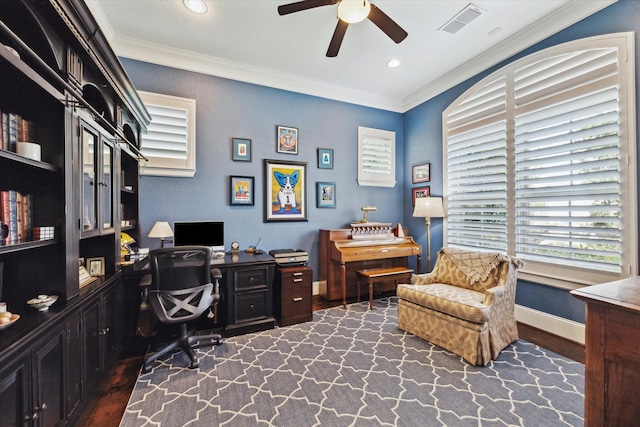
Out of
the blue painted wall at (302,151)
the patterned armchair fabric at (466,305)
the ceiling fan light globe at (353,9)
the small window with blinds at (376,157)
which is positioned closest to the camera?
the ceiling fan light globe at (353,9)

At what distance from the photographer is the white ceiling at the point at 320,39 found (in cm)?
253

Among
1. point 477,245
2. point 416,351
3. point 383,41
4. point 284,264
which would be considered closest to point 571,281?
point 477,245

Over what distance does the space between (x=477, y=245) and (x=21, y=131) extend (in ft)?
14.0

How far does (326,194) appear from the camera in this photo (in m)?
4.10

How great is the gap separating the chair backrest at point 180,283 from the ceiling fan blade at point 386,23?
228 cm

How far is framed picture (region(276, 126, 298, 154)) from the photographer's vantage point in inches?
148

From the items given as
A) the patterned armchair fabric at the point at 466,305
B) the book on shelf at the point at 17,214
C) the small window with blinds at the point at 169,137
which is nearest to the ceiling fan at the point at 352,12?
the small window with blinds at the point at 169,137

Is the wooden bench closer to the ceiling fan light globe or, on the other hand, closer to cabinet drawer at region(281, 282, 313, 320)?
cabinet drawer at region(281, 282, 313, 320)

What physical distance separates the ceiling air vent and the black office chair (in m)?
3.23

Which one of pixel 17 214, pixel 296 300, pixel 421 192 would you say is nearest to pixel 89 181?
pixel 17 214

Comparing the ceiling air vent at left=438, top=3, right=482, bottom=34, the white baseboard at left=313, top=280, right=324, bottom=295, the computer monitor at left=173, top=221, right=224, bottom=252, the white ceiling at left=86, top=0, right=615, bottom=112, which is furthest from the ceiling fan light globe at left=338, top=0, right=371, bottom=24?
the white baseboard at left=313, top=280, right=324, bottom=295

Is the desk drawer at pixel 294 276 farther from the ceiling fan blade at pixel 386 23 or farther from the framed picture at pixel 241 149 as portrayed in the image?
the ceiling fan blade at pixel 386 23

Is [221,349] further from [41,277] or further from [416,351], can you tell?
[416,351]

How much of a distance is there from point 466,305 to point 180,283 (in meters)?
2.39
